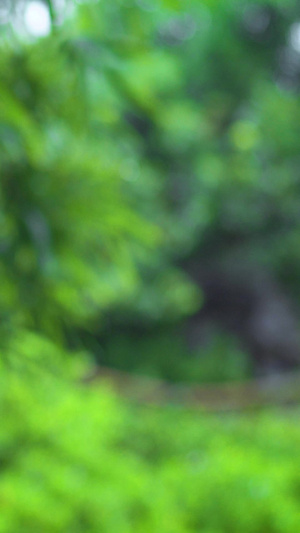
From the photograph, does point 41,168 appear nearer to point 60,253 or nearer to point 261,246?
point 60,253

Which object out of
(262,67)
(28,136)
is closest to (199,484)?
(28,136)

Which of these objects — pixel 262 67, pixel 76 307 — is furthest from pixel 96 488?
pixel 262 67

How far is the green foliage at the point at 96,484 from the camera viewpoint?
5.66ft

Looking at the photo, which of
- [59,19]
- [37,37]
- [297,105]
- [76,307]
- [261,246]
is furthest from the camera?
[261,246]

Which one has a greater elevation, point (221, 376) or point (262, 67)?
point (262, 67)

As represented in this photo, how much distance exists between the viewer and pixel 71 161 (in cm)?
155

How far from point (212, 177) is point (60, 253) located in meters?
7.19

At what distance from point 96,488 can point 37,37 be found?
1344 millimetres

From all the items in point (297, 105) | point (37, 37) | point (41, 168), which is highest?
point (297, 105)

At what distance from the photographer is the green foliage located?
172cm

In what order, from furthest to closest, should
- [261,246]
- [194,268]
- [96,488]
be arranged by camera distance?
[194,268] → [261,246] → [96,488]

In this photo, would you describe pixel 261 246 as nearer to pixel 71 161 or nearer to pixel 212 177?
pixel 212 177

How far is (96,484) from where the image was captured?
79.0 inches

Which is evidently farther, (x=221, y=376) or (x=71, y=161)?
(x=221, y=376)
